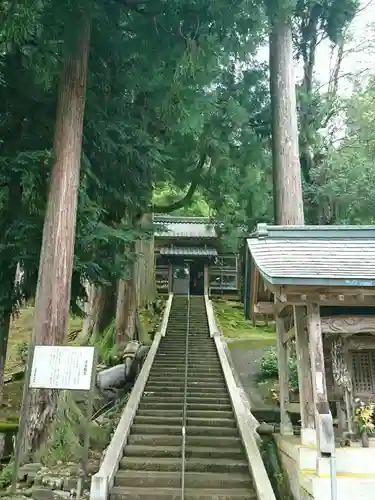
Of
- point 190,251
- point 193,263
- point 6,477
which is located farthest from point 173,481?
point 193,263

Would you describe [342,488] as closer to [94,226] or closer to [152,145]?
[94,226]

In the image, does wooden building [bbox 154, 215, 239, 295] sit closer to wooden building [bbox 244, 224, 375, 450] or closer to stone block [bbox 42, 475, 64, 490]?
wooden building [bbox 244, 224, 375, 450]

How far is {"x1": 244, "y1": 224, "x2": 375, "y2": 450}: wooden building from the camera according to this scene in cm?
612

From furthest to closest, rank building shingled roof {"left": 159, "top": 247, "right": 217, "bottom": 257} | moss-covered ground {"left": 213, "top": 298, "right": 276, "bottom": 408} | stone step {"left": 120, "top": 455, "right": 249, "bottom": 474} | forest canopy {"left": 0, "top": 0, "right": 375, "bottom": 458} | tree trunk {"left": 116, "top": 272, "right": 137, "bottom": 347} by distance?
building shingled roof {"left": 159, "top": 247, "right": 217, "bottom": 257}
tree trunk {"left": 116, "top": 272, "right": 137, "bottom": 347}
moss-covered ground {"left": 213, "top": 298, "right": 276, "bottom": 408}
forest canopy {"left": 0, "top": 0, "right": 375, "bottom": 458}
stone step {"left": 120, "top": 455, "right": 249, "bottom": 474}

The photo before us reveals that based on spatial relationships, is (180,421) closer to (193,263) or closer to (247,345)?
(247,345)

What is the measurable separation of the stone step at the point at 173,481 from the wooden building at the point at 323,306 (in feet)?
3.84

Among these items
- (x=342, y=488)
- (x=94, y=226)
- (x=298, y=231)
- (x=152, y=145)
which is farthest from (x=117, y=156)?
(x=342, y=488)

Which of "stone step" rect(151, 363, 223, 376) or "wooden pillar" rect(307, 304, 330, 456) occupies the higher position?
"wooden pillar" rect(307, 304, 330, 456)

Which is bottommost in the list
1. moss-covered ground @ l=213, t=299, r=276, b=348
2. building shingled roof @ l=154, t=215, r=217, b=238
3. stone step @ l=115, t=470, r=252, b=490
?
stone step @ l=115, t=470, r=252, b=490

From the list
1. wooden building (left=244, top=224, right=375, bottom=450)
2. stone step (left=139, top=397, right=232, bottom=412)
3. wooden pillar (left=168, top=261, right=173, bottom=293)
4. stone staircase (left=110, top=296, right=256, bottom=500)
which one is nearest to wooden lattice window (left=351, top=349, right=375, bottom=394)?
wooden building (left=244, top=224, right=375, bottom=450)

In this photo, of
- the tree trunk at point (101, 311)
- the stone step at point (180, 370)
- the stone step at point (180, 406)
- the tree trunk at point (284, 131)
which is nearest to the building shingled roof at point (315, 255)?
the tree trunk at point (284, 131)

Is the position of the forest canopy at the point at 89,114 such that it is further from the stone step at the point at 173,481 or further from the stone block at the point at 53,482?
the stone step at the point at 173,481

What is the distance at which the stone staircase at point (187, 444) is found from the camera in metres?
6.46

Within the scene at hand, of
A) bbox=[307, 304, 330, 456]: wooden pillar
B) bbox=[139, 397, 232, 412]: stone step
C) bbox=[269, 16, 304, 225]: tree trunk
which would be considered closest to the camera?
bbox=[307, 304, 330, 456]: wooden pillar
